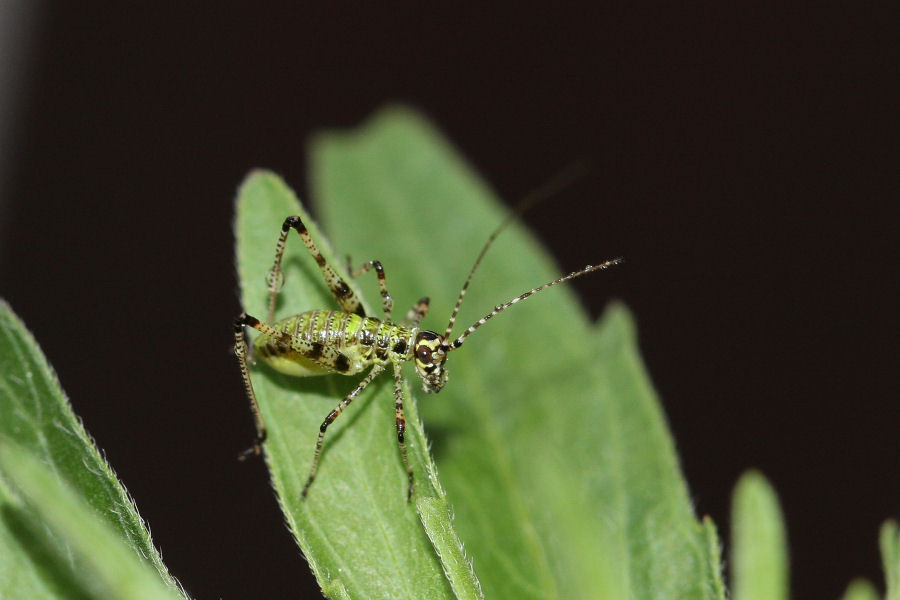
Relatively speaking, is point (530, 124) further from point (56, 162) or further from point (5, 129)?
point (5, 129)

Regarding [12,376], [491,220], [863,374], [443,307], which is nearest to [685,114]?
[863,374]

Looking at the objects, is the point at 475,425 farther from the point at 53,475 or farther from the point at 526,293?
the point at 53,475

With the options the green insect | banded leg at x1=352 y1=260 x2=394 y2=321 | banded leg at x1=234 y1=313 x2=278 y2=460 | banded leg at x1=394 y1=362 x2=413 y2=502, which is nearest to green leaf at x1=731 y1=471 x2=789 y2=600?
banded leg at x1=394 y1=362 x2=413 y2=502

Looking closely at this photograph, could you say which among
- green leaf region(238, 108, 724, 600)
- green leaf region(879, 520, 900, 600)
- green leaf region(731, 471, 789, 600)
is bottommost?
green leaf region(879, 520, 900, 600)

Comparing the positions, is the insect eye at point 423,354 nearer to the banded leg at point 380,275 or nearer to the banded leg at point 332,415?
the banded leg at point 332,415

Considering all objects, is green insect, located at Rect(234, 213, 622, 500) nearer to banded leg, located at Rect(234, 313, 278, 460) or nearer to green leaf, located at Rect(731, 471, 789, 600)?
banded leg, located at Rect(234, 313, 278, 460)

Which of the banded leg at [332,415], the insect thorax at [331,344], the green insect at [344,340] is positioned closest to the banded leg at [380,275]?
the green insect at [344,340]
